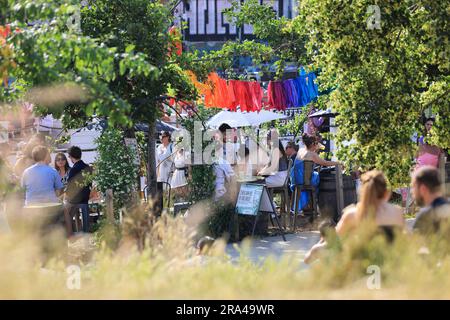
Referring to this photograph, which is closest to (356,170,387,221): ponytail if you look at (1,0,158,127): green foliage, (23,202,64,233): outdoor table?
(1,0,158,127): green foliage

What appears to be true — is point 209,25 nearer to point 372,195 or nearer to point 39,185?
point 39,185

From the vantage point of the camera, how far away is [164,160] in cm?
1630

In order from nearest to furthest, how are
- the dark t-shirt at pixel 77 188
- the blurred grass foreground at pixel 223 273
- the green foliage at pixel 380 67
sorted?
the blurred grass foreground at pixel 223 273, the green foliage at pixel 380 67, the dark t-shirt at pixel 77 188

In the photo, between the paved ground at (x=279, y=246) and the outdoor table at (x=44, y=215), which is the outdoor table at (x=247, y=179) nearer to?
the paved ground at (x=279, y=246)

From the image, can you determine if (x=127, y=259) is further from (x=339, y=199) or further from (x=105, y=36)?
(x=339, y=199)

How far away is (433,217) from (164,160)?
970 centimetres

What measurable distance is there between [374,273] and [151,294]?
68.7 inches

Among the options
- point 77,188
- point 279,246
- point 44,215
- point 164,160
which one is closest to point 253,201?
point 279,246

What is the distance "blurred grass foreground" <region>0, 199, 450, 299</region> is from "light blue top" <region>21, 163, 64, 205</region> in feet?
10.3

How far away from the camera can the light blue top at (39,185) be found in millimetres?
10445

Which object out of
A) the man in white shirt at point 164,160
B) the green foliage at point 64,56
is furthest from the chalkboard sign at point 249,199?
the green foliage at point 64,56

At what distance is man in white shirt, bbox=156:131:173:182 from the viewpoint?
16922 millimetres

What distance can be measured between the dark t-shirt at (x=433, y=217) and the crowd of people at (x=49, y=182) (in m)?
3.89

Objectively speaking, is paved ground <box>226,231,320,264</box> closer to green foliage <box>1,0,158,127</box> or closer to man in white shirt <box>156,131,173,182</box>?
man in white shirt <box>156,131,173,182</box>
